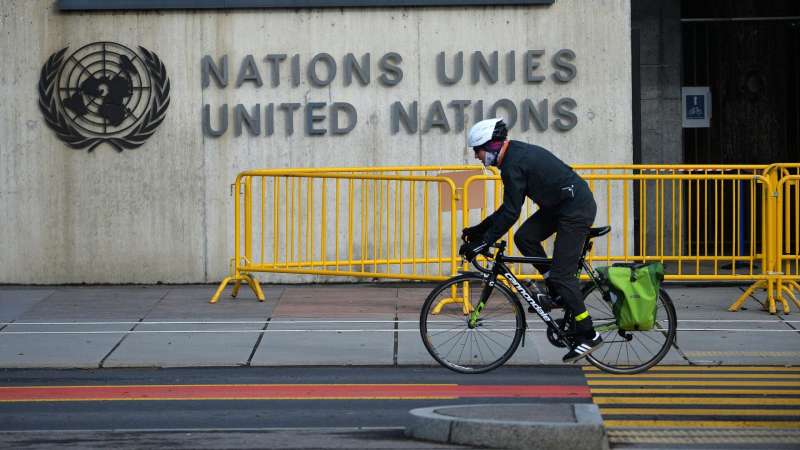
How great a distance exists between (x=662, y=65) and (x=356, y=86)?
14.2 feet

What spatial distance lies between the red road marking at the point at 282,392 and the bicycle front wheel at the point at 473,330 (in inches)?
18.9

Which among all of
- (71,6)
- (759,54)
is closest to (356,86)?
(71,6)

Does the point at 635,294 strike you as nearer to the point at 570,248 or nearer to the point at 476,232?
the point at 570,248

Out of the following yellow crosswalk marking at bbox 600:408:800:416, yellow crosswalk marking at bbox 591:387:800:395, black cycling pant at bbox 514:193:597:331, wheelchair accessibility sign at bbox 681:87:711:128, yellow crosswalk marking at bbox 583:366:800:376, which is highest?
wheelchair accessibility sign at bbox 681:87:711:128

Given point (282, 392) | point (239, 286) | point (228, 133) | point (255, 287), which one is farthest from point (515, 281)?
point (228, 133)

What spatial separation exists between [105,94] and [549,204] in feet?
22.8

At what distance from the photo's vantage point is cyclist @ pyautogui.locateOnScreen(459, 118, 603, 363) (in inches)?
367

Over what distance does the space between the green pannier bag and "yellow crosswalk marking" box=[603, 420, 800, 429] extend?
1.49m

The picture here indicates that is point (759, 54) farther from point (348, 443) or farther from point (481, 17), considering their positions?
point (348, 443)

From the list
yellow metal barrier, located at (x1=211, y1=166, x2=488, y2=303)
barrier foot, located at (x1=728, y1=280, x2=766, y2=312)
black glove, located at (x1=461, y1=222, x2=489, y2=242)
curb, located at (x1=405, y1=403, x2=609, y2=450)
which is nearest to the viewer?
curb, located at (x1=405, y1=403, x2=609, y2=450)

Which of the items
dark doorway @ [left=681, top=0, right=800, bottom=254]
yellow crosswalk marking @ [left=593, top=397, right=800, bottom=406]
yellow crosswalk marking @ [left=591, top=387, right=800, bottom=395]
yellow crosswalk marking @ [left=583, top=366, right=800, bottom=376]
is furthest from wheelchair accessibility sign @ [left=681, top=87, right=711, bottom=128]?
yellow crosswalk marking @ [left=593, top=397, right=800, bottom=406]

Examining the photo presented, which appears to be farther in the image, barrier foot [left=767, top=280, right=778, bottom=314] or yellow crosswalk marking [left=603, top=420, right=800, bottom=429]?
barrier foot [left=767, top=280, right=778, bottom=314]

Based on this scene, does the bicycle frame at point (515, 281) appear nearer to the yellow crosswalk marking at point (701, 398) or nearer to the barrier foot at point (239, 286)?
the yellow crosswalk marking at point (701, 398)

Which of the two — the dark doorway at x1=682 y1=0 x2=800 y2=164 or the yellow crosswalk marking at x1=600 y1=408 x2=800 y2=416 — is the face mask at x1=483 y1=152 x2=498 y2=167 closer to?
the yellow crosswalk marking at x1=600 y1=408 x2=800 y2=416
